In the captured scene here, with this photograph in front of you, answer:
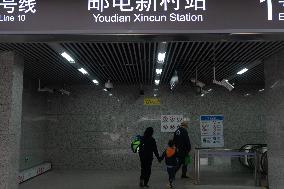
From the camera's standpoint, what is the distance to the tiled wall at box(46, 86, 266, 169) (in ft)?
41.7

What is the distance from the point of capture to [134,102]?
12.9 m

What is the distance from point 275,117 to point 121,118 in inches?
245

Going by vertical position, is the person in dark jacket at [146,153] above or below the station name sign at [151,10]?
below

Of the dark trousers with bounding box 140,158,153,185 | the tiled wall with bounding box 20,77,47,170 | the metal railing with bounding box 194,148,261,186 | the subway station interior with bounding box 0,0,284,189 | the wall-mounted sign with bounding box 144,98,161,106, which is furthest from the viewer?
the wall-mounted sign with bounding box 144,98,161,106

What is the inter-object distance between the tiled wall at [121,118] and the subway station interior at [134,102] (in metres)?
0.03

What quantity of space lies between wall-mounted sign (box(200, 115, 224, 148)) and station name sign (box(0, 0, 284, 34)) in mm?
8999

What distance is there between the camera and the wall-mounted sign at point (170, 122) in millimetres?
12789

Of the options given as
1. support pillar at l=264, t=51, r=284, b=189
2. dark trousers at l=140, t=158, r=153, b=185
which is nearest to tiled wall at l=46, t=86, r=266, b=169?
dark trousers at l=140, t=158, r=153, b=185

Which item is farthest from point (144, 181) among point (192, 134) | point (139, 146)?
point (192, 134)

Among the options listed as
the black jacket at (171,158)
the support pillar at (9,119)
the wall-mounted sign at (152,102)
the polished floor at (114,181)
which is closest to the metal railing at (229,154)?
the polished floor at (114,181)

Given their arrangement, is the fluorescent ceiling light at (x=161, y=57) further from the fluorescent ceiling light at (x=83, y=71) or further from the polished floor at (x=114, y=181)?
the polished floor at (x=114, y=181)

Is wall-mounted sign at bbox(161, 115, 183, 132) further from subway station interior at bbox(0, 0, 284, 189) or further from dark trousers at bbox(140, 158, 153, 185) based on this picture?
dark trousers at bbox(140, 158, 153, 185)

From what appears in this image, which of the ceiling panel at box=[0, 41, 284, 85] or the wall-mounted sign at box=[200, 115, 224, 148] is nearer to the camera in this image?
the ceiling panel at box=[0, 41, 284, 85]

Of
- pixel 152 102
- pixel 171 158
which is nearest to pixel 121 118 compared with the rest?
pixel 152 102
